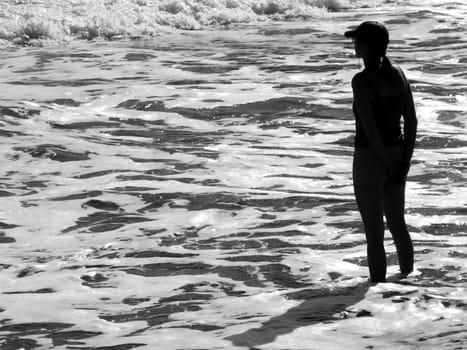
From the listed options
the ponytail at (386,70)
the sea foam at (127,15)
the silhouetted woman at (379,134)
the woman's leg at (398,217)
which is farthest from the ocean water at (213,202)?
the ponytail at (386,70)

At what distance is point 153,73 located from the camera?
1752 centimetres

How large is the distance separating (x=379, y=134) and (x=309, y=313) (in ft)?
3.79

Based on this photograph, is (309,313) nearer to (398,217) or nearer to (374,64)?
(398,217)

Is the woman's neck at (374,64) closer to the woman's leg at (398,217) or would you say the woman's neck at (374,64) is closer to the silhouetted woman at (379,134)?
the silhouetted woman at (379,134)

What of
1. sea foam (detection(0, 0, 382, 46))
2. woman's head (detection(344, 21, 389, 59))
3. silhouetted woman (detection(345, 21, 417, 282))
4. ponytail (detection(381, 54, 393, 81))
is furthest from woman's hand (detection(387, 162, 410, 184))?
sea foam (detection(0, 0, 382, 46))

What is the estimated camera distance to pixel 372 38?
21.7ft

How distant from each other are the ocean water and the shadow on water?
0.07 feet

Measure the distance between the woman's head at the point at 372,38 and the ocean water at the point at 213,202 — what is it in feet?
4.89

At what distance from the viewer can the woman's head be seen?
6609mm

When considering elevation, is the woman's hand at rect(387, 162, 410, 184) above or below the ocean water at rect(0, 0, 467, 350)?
above

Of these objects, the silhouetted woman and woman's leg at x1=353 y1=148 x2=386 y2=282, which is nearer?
the silhouetted woman

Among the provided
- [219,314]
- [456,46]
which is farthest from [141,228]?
[456,46]

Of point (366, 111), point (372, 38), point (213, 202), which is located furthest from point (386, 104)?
point (213, 202)

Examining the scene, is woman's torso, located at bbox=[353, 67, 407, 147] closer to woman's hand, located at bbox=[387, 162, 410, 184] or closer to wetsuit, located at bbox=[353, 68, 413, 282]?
wetsuit, located at bbox=[353, 68, 413, 282]
